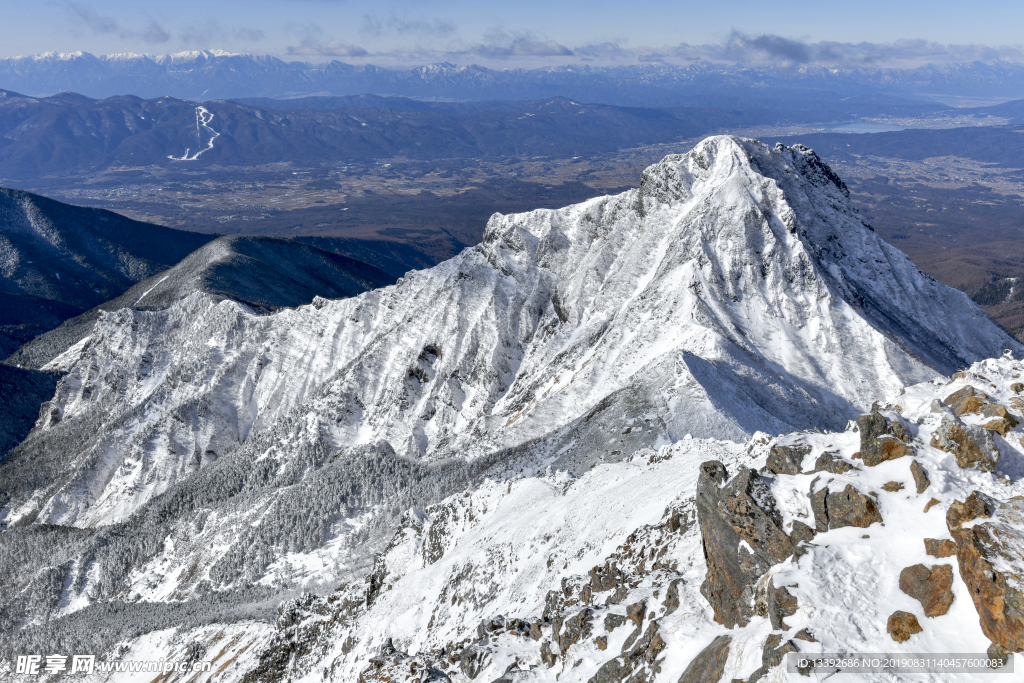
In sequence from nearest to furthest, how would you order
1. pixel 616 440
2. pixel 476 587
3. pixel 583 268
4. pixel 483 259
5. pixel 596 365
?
pixel 476 587, pixel 616 440, pixel 596 365, pixel 583 268, pixel 483 259

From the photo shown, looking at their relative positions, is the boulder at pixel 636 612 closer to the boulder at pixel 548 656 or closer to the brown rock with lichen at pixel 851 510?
the boulder at pixel 548 656

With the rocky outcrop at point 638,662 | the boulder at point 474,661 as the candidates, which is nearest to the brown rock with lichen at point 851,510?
the rocky outcrop at point 638,662

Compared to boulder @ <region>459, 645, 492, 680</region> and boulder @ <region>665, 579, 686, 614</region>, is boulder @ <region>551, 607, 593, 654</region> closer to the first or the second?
boulder @ <region>459, 645, 492, 680</region>

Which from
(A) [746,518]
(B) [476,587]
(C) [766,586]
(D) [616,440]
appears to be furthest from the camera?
(D) [616,440]

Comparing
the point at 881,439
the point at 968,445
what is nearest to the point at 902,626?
the point at 881,439

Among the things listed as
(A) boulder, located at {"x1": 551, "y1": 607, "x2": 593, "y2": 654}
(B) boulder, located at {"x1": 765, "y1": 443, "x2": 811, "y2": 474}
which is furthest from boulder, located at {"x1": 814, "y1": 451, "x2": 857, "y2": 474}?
(A) boulder, located at {"x1": 551, "y1": 607, "x2": 593, "y2": 654}

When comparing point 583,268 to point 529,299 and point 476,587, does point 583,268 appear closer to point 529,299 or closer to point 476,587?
point 529,299

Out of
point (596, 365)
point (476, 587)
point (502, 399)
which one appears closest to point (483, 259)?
point (502, 399)
